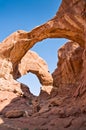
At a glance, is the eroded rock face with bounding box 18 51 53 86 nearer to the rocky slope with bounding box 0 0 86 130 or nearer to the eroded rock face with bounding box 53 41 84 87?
the rocky slope with bounding box 0 0 86 130

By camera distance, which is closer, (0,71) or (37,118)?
(37,118)

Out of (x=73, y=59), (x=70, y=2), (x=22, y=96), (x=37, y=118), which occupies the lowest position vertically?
(x=37, y=118)

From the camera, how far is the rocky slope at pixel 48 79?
1738 cm

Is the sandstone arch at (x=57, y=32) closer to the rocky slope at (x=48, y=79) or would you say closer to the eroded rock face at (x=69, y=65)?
the rocky slope at (x=48, y=79)

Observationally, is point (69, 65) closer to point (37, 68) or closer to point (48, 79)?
point (48, 79)

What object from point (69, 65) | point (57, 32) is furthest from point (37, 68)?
point (57, 32)

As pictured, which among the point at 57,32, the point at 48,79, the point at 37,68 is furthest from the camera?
the point at 37,68

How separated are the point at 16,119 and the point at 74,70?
20.7 meters

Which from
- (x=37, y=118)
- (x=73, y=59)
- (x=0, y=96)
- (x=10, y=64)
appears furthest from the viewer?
(x=73, y=59)

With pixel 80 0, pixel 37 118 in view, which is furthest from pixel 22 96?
pixel 80 0

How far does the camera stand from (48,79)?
42.2 m

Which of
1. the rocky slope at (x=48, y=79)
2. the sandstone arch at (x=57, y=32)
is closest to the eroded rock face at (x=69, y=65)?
the rocky slope at (x=48, y=79)

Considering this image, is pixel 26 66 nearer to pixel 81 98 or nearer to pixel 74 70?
pixel 74 70

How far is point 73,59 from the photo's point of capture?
3741 centimetres
